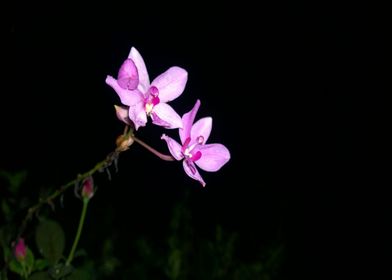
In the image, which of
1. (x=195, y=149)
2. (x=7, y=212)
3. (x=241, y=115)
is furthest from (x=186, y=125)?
(x=241, y=115)

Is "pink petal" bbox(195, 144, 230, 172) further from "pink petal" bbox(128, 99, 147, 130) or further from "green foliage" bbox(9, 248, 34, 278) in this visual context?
"green foliage" bbox(9, 248, 34, 278)

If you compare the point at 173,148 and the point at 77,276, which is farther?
the point at 77,276

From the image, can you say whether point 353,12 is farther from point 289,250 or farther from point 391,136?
point 289,250

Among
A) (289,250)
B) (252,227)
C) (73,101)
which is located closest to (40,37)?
(73,101)

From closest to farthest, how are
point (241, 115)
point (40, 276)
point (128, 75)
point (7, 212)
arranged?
1. point (128, 75)
2. point (40, 276)
3. point (7, 212)
4. point (241, 115)

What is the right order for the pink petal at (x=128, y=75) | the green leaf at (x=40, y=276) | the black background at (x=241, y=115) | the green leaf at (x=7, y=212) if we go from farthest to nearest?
the black background at (x=241, y=115) < the green leaf at (x=7, y=212) < the green leaf at (x=40, y=276) < the pink petal at (x=128, y=75)

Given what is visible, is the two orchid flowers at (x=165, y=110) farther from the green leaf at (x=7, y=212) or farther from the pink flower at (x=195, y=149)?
the green leaf at (x=7, y=212)

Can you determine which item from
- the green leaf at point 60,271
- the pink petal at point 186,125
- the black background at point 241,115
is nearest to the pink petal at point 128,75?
the pink petal at point 186,125

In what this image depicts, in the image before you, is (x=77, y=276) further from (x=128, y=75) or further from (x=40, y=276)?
(x=128, y=75)
